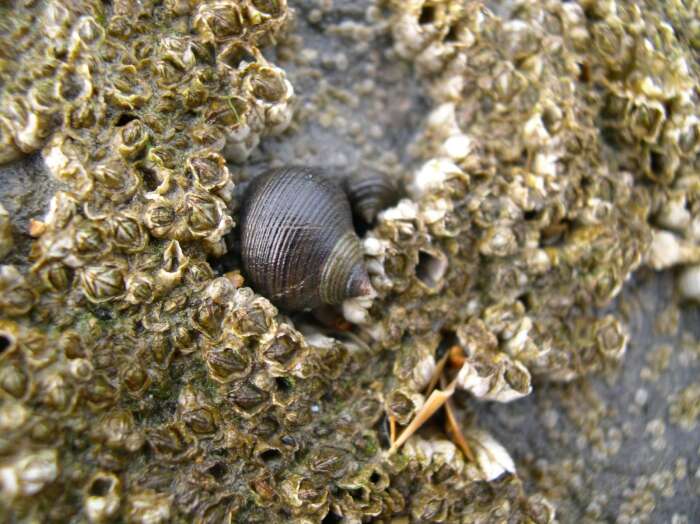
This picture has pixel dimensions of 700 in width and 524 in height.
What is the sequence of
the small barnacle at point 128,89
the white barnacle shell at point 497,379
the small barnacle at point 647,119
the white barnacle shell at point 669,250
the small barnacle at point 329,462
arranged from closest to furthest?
the small barnacle at point 329,462
the small barnacle at point 128,89
the white barnacle shell at point 497,379
the small barnacle at point 647,119
the white barnacle shell at point 669,250

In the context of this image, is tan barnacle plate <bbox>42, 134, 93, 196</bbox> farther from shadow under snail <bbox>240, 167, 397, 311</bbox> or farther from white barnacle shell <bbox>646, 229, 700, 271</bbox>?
white barnacle shell <bbox>646, 229, 700, 271</bbox>

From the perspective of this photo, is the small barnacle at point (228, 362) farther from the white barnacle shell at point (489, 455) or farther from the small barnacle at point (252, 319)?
the white barnacle shell at point (489, 455)

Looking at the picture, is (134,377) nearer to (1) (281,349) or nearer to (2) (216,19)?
(1) (281,349)

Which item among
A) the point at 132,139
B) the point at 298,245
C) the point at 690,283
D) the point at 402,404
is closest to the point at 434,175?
the point at 298,245

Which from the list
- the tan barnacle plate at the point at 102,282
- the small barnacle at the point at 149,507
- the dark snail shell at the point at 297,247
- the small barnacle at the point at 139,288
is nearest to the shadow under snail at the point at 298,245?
the dark snail shell at the point at 297,247

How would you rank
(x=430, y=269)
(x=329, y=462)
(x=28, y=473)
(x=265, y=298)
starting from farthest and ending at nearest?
1. (x=430, y=269)
2. (x=265, y=298)
3. (x=329, y=462)
4. (x=28, y=473)

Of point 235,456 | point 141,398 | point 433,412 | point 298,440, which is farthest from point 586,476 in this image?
point 141,398
